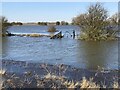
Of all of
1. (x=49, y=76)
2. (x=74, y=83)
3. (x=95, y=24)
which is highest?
(x=95, y=24)

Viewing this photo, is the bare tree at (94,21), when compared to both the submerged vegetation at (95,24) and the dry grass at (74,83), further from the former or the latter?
the dry grass at (74,83)

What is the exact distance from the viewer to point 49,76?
1255 centimetres

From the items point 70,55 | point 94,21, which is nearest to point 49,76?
point 70,55

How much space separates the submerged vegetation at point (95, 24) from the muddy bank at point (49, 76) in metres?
25.4

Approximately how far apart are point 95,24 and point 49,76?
2931cm

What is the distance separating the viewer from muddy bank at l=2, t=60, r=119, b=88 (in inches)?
443

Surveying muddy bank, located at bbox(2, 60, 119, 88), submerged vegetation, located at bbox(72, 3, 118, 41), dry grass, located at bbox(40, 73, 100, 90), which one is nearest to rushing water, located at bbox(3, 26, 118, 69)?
muddy bank, located at bbox(2, 60, 119, 88)

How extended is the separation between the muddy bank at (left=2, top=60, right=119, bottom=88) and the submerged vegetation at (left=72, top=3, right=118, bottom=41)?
2544cm

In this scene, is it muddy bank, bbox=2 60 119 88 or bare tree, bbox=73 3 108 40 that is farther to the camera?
bare tree, bbox=73 3 108 40

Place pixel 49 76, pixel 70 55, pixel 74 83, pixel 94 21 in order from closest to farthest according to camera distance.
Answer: pixel 74 83 → pixel 49 76 → pixel 70 55 → pixel 94 21

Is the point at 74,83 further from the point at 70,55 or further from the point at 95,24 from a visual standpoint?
the point at 95,24

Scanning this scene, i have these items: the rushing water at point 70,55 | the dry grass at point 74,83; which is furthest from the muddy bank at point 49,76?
the rushing water at point 70,55

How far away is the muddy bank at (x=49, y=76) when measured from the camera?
1126 cm

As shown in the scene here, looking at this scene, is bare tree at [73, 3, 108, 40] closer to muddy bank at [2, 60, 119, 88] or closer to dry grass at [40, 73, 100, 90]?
muddy bank at [2, 60, 119, 88]
